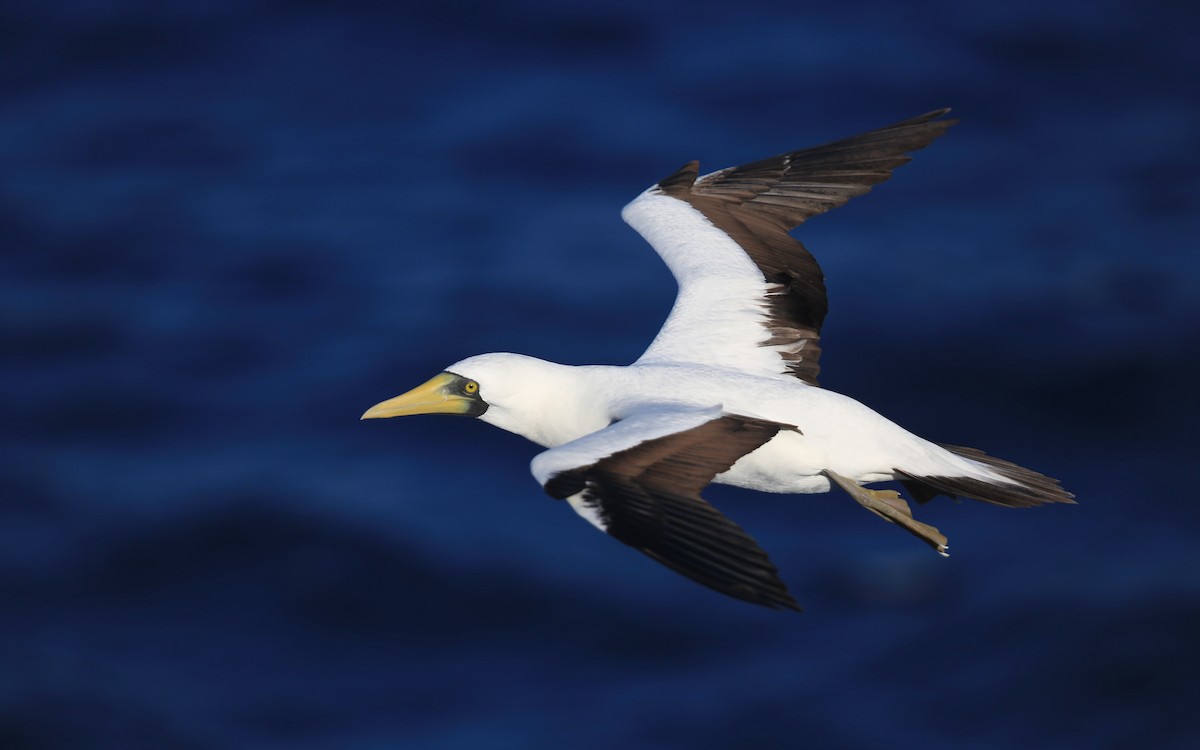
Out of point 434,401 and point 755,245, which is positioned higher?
point 755,245

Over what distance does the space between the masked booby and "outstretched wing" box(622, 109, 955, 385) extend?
Result: 0.01 m

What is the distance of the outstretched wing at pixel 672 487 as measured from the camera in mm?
8797

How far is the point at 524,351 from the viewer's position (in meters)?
19.9

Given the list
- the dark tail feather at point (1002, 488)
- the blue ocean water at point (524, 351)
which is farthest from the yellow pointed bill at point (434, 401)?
the blue ocean water at point (524, 351)

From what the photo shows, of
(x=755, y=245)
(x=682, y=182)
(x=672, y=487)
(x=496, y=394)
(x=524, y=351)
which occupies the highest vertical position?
(x=682, y=182)

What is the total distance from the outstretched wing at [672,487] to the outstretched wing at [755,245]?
1742 mm

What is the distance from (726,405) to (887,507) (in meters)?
1.30

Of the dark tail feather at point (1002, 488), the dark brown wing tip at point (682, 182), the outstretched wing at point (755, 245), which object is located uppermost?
the dark brown wing tip at point (682, 182)

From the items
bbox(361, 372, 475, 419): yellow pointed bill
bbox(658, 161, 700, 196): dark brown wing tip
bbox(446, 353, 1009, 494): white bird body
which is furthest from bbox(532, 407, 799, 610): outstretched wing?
bbox(658, 161, 700, 196): dark brown wing tip

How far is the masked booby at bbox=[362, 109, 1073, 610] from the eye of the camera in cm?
932

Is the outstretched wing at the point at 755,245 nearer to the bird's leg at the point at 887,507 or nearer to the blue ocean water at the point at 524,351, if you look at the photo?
the bird's leg at the point at 887,507

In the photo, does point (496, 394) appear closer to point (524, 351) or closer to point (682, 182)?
point (682, 182)

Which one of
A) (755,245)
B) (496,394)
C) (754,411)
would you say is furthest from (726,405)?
(755,245)

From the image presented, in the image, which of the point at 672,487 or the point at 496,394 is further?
the point at 496,394
